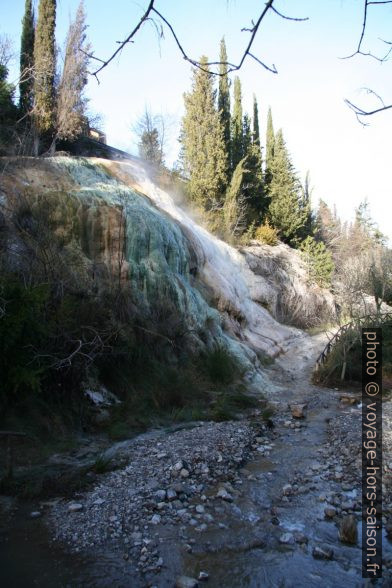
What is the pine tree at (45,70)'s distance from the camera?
1784 centimetres

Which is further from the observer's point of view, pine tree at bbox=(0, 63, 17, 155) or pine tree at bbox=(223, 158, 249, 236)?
pine tree at bbox=(223, 158, 249, 236)

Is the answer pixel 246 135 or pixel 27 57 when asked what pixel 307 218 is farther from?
pixel 27 57

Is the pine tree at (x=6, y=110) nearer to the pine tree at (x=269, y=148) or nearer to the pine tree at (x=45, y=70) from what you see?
the pine tree at (x=45, y=70)

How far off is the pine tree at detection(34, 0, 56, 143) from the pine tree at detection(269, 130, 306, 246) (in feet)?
45.8

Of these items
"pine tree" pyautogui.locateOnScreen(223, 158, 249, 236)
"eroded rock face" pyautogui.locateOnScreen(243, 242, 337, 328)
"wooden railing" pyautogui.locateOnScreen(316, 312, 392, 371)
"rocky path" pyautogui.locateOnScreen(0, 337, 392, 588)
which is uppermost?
"pine tree" pyautogui.locateOnScreen(223, 158, 249, 236)

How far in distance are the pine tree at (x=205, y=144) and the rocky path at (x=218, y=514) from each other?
1814 centimetres

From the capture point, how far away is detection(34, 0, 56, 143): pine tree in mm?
17844

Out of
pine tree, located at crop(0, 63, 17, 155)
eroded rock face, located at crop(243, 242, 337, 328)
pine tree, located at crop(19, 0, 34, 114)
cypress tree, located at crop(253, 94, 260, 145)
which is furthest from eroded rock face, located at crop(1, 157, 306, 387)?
cypress tree, located at crop(253, 94, 260, 145)

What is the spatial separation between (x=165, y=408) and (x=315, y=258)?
1905 cm

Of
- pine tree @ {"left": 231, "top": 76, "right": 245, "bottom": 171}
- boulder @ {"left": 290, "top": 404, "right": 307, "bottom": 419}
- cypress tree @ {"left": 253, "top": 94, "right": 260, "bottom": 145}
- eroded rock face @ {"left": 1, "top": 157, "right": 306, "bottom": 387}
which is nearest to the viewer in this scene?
boulder @ {"left": 290, "top": 404, "right": 307, "bottom": 419}

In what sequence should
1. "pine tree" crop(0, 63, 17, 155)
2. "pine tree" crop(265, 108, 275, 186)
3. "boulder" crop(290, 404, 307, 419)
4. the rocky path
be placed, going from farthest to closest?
"pine tree" crop(265, 108, 275, 186), "pine tree" crop(0, 63, 17, 155), "boulder" crop(290, 404, 307, 419), the rocky path

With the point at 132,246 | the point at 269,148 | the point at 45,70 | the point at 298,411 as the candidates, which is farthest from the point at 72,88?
the point at 269,148

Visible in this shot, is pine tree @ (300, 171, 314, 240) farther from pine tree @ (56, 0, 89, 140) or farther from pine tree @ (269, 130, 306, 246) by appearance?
pine tree @ (56, 0, 89, 140)

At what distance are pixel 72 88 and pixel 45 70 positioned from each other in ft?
3.70
